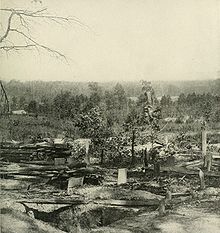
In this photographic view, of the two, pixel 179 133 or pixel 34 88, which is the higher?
pixel 34 88

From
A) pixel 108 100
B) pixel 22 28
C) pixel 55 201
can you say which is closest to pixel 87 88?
pixel 108 100

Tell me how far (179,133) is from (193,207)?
35 centimetres

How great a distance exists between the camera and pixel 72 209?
2.05m

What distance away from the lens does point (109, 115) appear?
2072 millimetres

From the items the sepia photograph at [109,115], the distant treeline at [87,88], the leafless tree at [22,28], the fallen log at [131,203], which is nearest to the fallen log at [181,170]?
the sepia photograph at [109,115]

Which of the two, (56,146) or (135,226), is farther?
(56,146)

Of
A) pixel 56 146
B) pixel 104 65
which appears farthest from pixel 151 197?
pixel 104 65

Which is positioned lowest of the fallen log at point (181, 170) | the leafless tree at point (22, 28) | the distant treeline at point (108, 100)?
the fallen log at point (181, 170)

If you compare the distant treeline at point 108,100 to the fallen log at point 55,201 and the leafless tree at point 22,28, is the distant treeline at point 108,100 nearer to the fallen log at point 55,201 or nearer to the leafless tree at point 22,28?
the leafless tree at point 22,28

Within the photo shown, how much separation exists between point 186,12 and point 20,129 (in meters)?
0.97

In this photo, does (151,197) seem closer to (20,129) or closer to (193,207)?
(193,207)

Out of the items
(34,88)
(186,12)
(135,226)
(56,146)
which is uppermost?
(186,12)

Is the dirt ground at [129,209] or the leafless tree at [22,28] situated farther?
the leafless tree at [22,28]

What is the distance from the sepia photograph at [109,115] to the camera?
2004 millimetres
